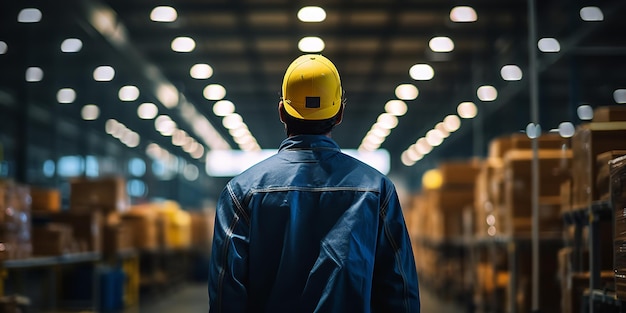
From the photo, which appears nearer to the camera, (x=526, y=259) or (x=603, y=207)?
(x=603, y=207)

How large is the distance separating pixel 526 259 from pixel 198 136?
19.9 metres

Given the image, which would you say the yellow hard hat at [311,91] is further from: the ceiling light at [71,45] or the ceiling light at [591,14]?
the ceiling light at [71,45]

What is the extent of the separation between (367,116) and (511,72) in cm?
803

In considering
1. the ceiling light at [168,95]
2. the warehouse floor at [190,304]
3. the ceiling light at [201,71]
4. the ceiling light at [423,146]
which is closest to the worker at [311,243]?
the warehouse floor at [190,304]

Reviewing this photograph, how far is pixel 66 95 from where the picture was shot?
2325 cm

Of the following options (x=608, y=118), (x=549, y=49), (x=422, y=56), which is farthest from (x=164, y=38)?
(x=608, y=118)

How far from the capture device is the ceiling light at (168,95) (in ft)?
66.5

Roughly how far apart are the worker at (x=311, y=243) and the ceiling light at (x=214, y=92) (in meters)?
17.3

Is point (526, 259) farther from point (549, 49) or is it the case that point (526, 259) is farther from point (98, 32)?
point (98, 32)

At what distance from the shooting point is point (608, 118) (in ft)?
20.6

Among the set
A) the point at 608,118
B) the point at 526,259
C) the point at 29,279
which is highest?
the point at 608,118

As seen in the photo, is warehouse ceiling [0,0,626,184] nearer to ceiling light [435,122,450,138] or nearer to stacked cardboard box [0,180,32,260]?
ceiling light [435,122,450,138]

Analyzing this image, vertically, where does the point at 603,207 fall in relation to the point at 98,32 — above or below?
below

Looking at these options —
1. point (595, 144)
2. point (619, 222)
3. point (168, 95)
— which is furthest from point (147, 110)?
point (619, 222)
